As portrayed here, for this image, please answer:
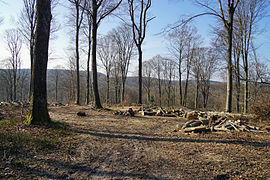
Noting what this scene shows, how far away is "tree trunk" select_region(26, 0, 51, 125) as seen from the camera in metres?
5.03

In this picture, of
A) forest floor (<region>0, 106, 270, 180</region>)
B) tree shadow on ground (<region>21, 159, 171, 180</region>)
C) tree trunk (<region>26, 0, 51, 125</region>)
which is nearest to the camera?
tree shadow on ground (<region>21, 159, 171, 180</region>)

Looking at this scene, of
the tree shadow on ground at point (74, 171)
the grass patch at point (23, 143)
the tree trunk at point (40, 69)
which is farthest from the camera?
the tree trunk at point (40, 69)

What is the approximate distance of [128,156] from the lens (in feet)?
11.3

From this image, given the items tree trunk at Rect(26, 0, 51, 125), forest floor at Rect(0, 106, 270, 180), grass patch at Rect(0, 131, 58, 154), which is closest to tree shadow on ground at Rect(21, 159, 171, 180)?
forest floor at Rect(0, 106, 270, 180)

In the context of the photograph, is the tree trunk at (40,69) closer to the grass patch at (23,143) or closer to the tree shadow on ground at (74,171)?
the grass patch at (23,143)

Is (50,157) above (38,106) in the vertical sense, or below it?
below

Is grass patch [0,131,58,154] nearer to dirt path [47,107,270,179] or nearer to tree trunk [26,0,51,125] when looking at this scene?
dirt path [47,107,270,179]

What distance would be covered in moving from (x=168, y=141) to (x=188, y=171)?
1.79m

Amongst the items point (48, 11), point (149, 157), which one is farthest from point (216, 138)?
point (48, 11)

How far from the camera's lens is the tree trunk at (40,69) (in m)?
5.03

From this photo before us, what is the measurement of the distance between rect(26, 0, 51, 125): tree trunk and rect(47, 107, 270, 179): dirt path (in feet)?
5.24

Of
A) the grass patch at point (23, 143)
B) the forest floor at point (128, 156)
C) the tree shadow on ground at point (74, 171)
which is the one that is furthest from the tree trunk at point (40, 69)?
the tree shadow on ground at point (74, 171)

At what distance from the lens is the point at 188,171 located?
2785mm

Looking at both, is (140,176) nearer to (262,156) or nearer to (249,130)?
(262,156)
